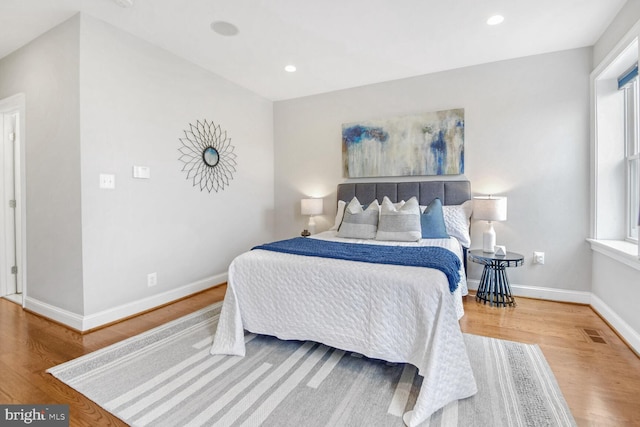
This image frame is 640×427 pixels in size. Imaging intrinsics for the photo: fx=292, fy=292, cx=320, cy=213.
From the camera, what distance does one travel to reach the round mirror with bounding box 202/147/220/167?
10.9 feet

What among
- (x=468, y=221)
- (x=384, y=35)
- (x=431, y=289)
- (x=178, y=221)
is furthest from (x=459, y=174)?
(x=178, y=221)

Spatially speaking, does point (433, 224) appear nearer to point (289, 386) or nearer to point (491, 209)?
point (491, 209)

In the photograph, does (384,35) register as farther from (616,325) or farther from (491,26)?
(616,325)

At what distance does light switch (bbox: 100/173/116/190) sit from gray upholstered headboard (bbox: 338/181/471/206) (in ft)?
7.96

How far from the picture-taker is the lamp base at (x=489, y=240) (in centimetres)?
295

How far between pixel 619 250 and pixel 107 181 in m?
4.07

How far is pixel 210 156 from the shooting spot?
3373 mm

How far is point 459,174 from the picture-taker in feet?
10.8

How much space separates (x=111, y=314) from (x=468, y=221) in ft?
11.6

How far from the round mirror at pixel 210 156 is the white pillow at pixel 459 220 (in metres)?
2.63

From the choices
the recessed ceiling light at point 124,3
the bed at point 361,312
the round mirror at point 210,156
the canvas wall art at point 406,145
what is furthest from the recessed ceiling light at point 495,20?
the round mirror at point 210,156

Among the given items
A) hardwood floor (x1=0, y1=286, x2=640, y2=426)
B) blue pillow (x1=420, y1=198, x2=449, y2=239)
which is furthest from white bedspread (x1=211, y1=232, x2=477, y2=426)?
blue pillow (x1=420, y1=198, x2=449, y2=239)

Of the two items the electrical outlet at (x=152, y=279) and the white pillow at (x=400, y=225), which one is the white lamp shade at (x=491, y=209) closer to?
A: the white pillow at (x=400, y=225)

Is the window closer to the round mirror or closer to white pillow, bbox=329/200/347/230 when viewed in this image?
white pillow, bbox=329/200/347/230
